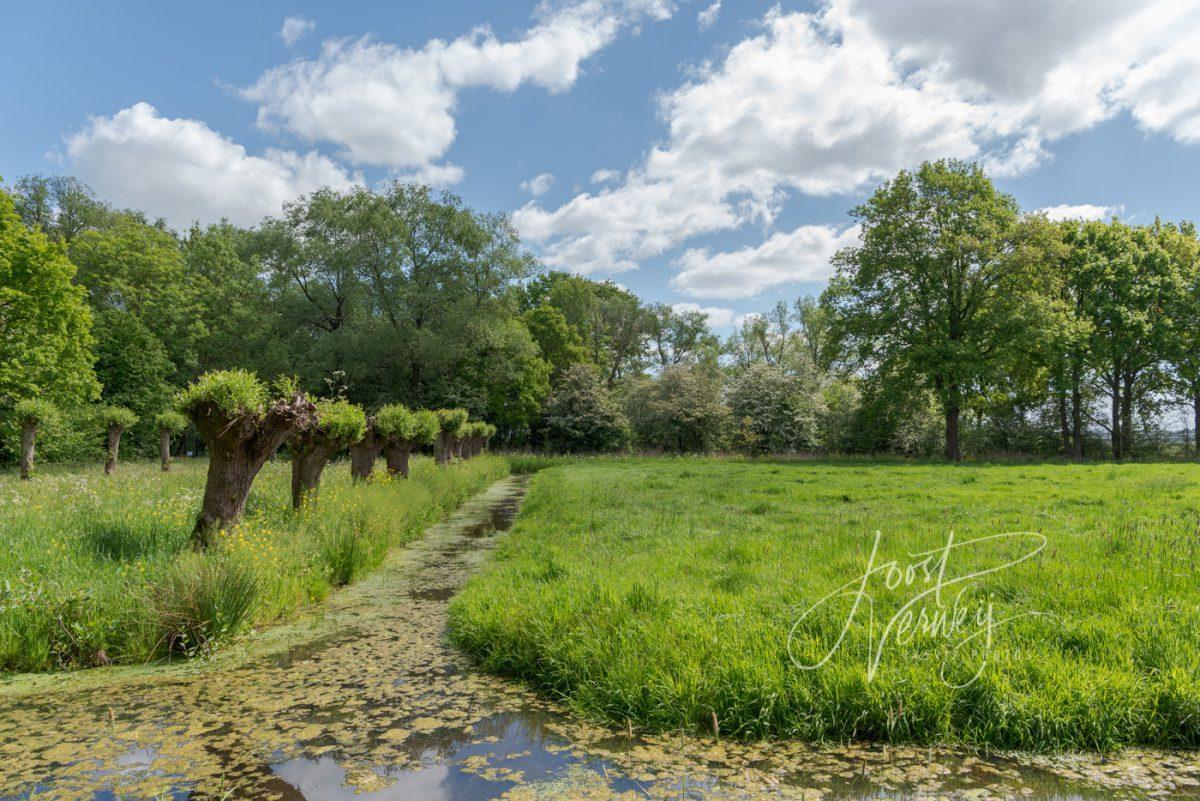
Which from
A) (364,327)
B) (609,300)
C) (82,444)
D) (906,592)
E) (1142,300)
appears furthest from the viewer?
(609,300)

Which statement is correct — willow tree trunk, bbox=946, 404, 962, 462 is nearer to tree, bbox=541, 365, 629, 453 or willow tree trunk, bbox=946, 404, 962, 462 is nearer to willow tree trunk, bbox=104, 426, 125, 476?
tree, bbox=541, 365, 629, 453

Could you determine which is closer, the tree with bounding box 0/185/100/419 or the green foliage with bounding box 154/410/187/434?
the tree with bounding box 0/185/100/419

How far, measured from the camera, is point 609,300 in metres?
63.7

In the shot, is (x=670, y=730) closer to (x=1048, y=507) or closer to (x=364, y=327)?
(x=1048, y=507)

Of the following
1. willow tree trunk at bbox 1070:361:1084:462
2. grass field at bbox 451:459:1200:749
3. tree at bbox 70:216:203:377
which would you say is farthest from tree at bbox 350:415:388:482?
willow tree trunk at bbox 1070:361:1084:462

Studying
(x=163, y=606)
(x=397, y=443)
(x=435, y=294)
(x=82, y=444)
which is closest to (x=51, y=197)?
(x=82, y=444)

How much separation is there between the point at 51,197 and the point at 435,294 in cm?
2564

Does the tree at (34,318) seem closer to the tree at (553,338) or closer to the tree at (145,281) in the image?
the tree at (145,281)

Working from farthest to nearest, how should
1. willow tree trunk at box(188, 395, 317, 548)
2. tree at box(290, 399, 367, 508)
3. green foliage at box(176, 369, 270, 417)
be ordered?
tree at box(290, 399, 367, 508) < willow tree trunk at box(188, 395, 317, 548) < green foliage at box(176, 369, 270, 417)

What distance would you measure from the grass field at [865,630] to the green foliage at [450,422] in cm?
1756

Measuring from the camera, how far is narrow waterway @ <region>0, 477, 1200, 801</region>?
3.75 m

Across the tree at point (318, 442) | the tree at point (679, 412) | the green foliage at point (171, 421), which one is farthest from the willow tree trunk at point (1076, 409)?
the green foliage at point (171, 421)

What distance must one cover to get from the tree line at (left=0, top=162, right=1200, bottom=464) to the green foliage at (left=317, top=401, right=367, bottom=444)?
14.6 m

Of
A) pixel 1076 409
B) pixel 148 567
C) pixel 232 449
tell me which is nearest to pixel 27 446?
pixel 232 449
